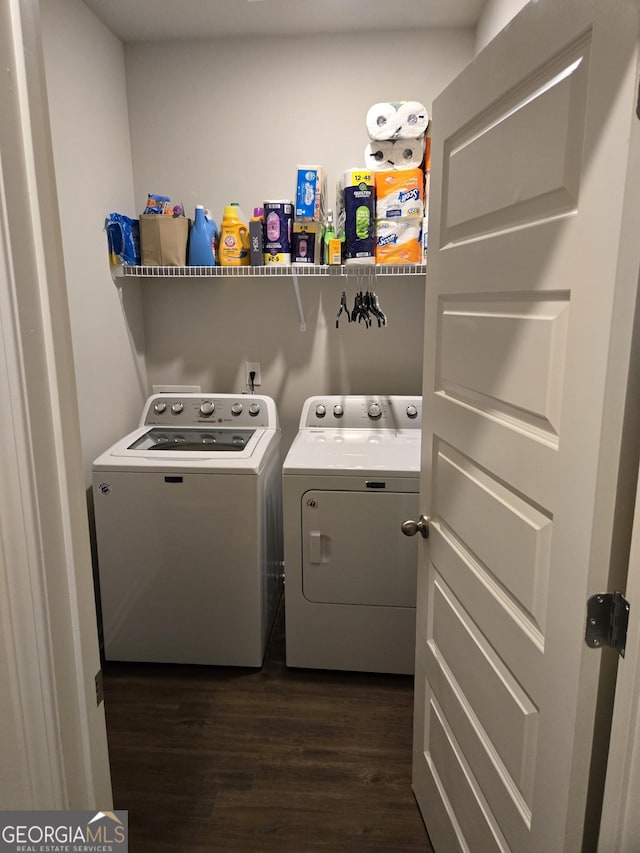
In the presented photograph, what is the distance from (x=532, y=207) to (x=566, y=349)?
25cm

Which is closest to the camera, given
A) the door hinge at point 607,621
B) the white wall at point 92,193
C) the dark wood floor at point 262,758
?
the door hinge at point 607,621

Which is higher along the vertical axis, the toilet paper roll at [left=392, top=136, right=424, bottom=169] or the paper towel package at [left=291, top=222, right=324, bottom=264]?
the toilet paper roll at [left=392, top=136, right=424, bottom=169]

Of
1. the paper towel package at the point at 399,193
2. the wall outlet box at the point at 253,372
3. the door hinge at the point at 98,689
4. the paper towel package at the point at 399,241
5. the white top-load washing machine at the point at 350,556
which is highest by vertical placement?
the paper towel package at the point at 399,193

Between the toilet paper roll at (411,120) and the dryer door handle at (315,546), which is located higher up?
the toilet paper roll at (411,120)

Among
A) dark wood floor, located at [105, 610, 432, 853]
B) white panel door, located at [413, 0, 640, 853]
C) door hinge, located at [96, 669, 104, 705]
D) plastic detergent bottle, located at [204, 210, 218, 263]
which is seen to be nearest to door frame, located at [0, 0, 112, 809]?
door hinge, located at [96, 669, 104, 705]

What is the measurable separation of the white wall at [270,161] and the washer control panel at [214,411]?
238mm

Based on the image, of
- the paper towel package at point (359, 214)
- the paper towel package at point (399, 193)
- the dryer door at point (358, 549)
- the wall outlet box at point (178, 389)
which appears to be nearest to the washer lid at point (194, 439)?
the wall outlet box at point (178, 389)

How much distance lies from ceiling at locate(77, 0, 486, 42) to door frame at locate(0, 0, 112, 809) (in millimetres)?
1859

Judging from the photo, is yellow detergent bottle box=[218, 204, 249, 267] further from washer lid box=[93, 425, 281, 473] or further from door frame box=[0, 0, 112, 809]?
door frame box=[0, 0, 112, 809]

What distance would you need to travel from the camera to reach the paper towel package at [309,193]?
232cm

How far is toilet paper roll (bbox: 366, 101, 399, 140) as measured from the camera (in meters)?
2.24

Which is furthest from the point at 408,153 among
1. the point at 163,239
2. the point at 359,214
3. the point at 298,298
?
the point at 163,239

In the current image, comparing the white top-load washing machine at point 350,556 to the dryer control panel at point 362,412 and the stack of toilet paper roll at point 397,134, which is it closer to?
the dryer control panel at point 362,412

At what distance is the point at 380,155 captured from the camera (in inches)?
90.7
